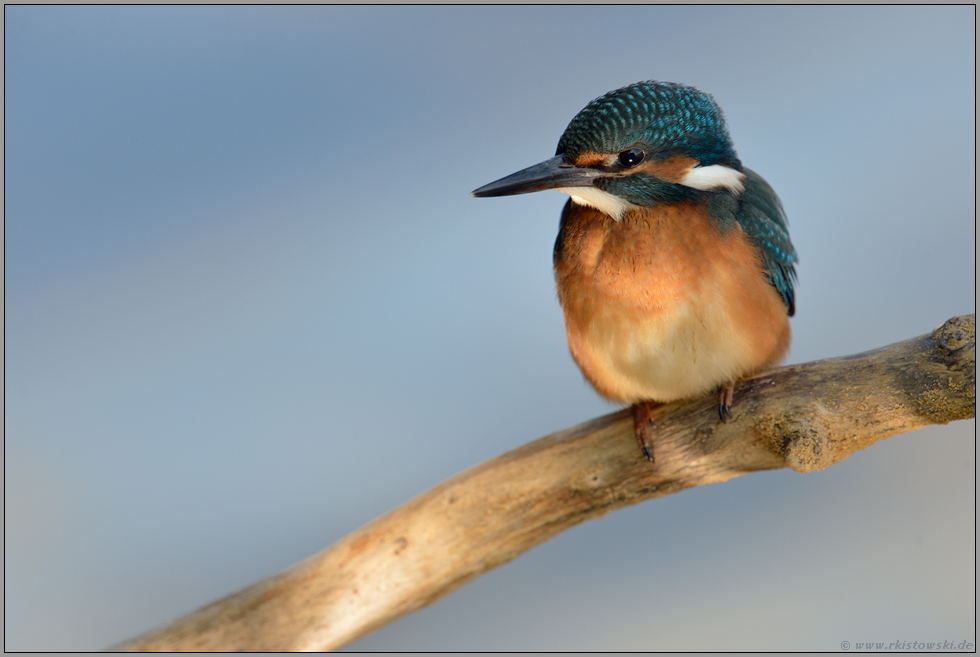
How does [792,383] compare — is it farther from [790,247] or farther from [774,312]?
[790,247]

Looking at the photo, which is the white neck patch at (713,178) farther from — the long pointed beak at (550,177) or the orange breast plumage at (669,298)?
the long pointed beak at (550,177)

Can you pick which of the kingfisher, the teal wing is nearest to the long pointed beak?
the kingfisher

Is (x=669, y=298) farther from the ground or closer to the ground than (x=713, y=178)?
closer to the ground

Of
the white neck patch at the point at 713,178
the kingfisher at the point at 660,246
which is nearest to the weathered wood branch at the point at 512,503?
the kingfisher at the point at 660,246

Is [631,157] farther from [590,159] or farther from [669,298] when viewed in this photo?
[669,298]

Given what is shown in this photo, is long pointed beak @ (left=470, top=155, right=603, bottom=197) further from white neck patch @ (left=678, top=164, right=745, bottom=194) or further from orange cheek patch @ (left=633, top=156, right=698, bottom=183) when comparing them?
white neck patch @ (left=678, top=164, right=745, bottom=194)

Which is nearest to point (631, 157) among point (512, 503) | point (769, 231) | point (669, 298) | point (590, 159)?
point (590, 159)
